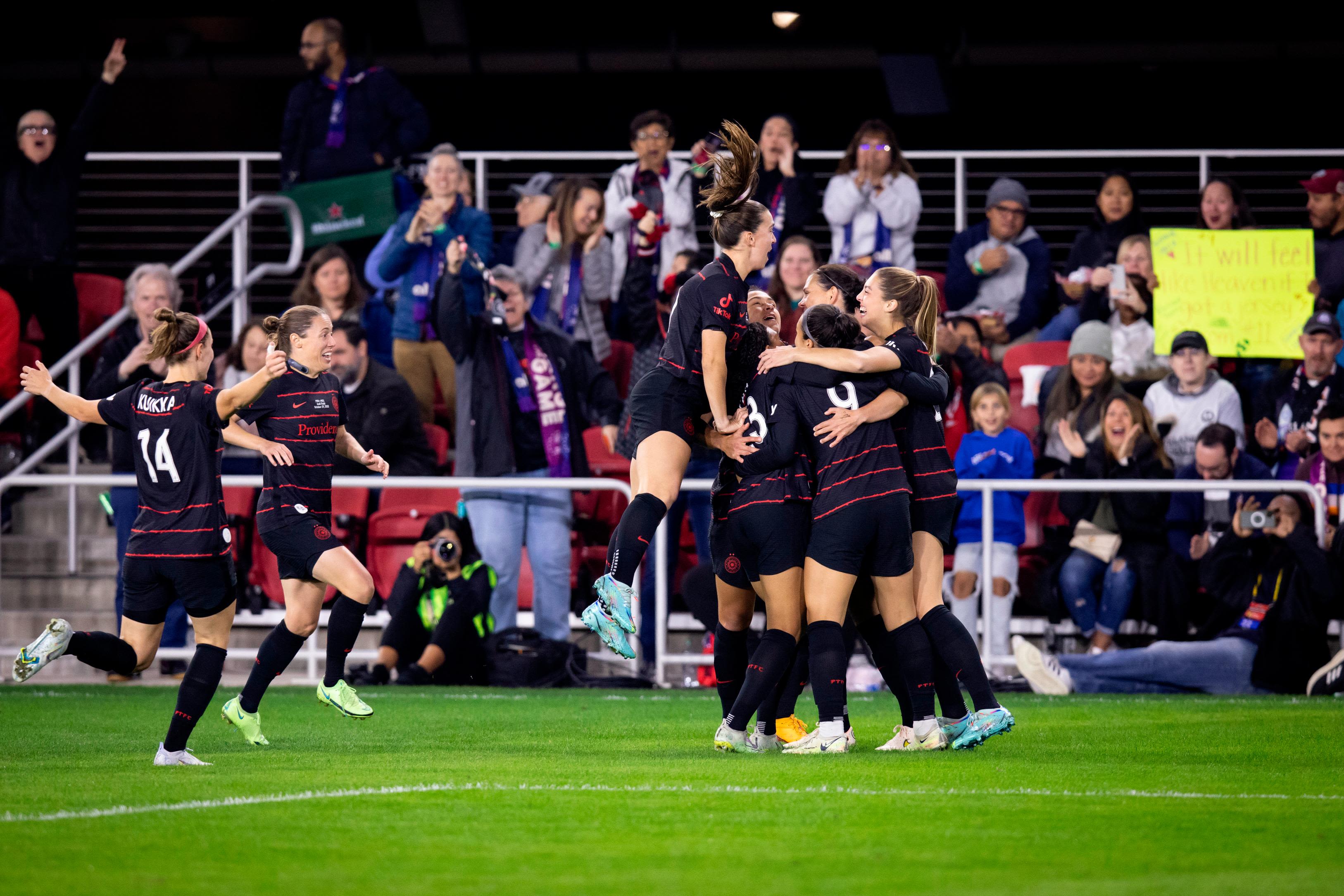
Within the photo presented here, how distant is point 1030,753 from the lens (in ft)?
23.9

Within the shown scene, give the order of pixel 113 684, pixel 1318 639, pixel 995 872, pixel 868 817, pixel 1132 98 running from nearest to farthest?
pixel 995 872 → pixel 868 817 → pixel 1318 639 → pixel 113 684 → pixel 1132 98

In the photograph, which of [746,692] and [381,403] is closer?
[746,692]

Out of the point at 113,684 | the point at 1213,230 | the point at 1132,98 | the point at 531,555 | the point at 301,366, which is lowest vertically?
the point at 113,684

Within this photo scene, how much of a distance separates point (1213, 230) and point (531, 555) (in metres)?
5.80

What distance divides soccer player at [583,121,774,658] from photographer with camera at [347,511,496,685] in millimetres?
3575

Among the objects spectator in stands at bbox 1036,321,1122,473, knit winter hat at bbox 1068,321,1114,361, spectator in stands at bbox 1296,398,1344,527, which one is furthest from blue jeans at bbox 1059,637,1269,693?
knit winter hat at bbox 1068,321,1114,361

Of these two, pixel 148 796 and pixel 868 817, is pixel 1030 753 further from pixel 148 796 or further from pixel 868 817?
pixel 148 796

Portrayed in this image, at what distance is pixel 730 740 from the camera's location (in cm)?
727

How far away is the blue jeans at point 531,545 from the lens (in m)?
11.0

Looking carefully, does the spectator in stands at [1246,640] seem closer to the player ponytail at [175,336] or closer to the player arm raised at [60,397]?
the player ponytail at [175,336]

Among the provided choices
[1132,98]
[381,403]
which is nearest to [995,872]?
[381,403]

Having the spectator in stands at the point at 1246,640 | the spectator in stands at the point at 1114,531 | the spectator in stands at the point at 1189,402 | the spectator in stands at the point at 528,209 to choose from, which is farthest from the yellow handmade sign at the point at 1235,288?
the spectator in stands at the point at 528,209

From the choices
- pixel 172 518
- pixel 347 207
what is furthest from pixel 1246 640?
pixel 347 207

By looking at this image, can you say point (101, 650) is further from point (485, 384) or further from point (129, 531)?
point (485, 384)
